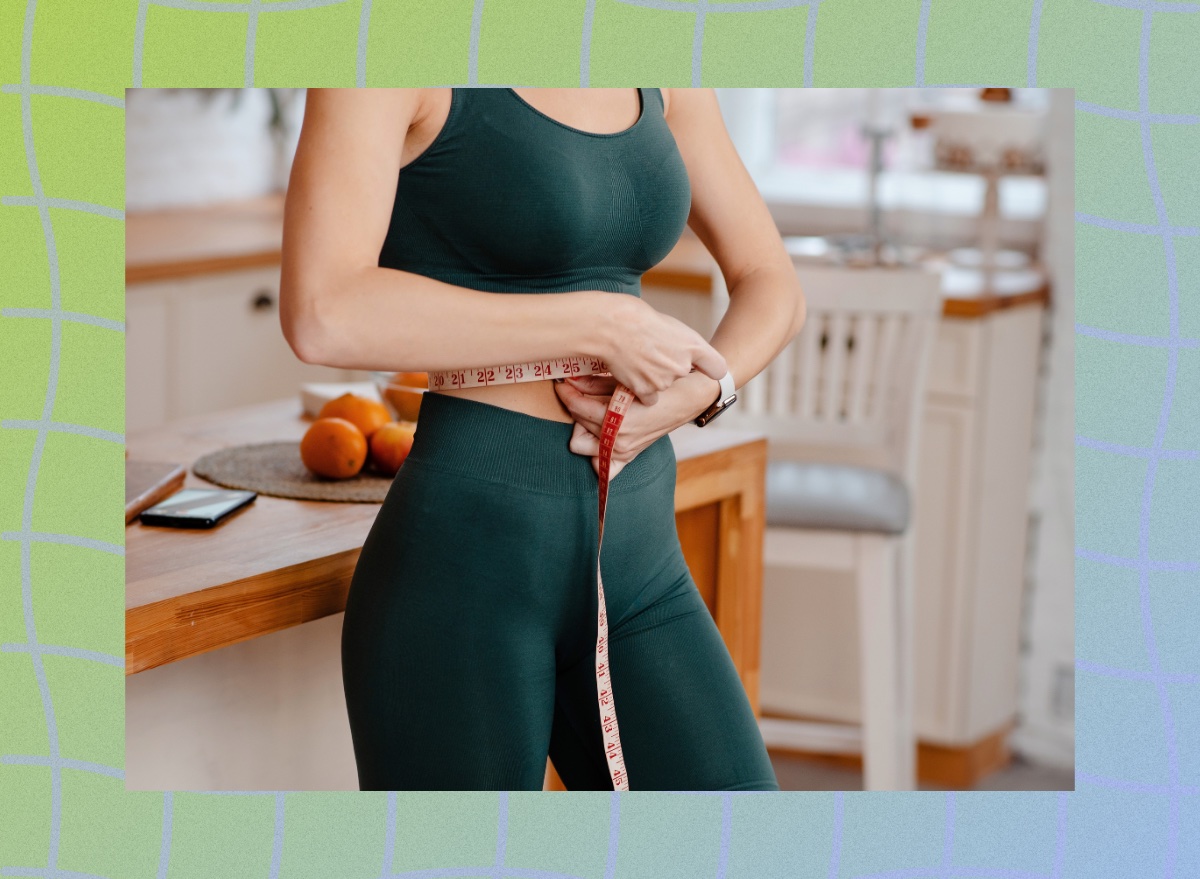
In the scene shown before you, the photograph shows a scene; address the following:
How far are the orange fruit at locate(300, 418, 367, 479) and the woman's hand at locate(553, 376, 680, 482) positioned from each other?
1.37 feet

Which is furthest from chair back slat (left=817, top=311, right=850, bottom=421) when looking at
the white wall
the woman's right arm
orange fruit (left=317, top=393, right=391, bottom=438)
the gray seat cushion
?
the woman's right arm

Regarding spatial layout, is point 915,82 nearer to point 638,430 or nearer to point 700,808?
point 638,430

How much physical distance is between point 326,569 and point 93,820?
0.30 m

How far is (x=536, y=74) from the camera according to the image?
1.24 metres

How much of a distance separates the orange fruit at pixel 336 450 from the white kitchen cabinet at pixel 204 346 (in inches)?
54.2

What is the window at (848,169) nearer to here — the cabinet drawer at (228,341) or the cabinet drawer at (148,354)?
the cabinet drawer at (228,341)

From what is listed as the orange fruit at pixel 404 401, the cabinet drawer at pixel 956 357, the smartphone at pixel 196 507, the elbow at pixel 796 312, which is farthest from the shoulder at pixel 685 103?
the cabinet drawer at pixel 956 357

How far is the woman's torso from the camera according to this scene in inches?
45.5

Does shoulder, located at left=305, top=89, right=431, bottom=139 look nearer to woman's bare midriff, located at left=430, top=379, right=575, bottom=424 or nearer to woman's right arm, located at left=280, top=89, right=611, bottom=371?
woman's right arm, located at left=280, top=89, right=611, bottom=371

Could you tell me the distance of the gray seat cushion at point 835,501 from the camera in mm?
2542

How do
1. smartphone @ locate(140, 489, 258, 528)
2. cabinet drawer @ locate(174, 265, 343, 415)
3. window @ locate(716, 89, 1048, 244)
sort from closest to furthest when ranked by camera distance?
smartphone @ locate(140, 489, 258, 528) < cabinet drawer @ locate(174, 265, 343, 415) < window @ locate(716, 89, 1048, 244)

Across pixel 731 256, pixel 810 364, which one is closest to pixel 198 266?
pixel 810 364

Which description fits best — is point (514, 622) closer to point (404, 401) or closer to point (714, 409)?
point (714, 409)

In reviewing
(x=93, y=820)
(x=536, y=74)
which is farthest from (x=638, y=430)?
(x=93, y=820)
